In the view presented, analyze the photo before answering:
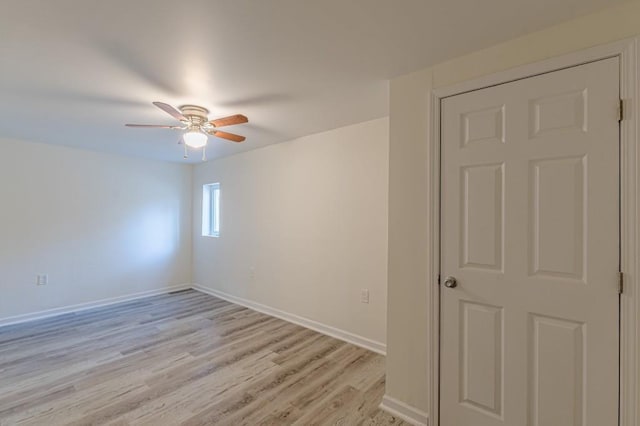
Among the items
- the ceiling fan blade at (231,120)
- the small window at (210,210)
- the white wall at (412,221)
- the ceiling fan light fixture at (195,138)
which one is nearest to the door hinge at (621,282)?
the white wall at (412,221)

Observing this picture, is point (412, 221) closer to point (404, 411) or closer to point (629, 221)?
point (629, 221)

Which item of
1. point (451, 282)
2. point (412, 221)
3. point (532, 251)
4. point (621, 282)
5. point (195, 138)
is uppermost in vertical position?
point (195, 138)

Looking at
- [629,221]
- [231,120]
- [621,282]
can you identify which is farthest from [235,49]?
[621,282]

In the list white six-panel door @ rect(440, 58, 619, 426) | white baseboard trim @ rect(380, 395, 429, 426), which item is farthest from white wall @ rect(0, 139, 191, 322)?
white six-panel door @ rect(440, 58, 619, 426)

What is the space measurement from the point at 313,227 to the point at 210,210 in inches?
102

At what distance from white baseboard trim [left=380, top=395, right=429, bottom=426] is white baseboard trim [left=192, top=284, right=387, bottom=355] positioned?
783mm

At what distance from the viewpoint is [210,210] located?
5094mm

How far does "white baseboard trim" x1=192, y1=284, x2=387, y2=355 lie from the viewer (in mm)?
2795

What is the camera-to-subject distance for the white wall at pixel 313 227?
2.82 metres

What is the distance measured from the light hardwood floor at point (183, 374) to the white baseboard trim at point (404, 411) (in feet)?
0.17

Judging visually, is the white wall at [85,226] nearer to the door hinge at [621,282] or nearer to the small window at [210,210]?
the small window at [210,210]

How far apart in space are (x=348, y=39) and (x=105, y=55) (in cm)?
143

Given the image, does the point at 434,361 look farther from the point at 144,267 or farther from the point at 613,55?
the point at 144,267

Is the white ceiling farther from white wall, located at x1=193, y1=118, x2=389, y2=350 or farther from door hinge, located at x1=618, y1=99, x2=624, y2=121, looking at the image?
white wall, located at x1=193, y1=118, x2=389, y2=350
